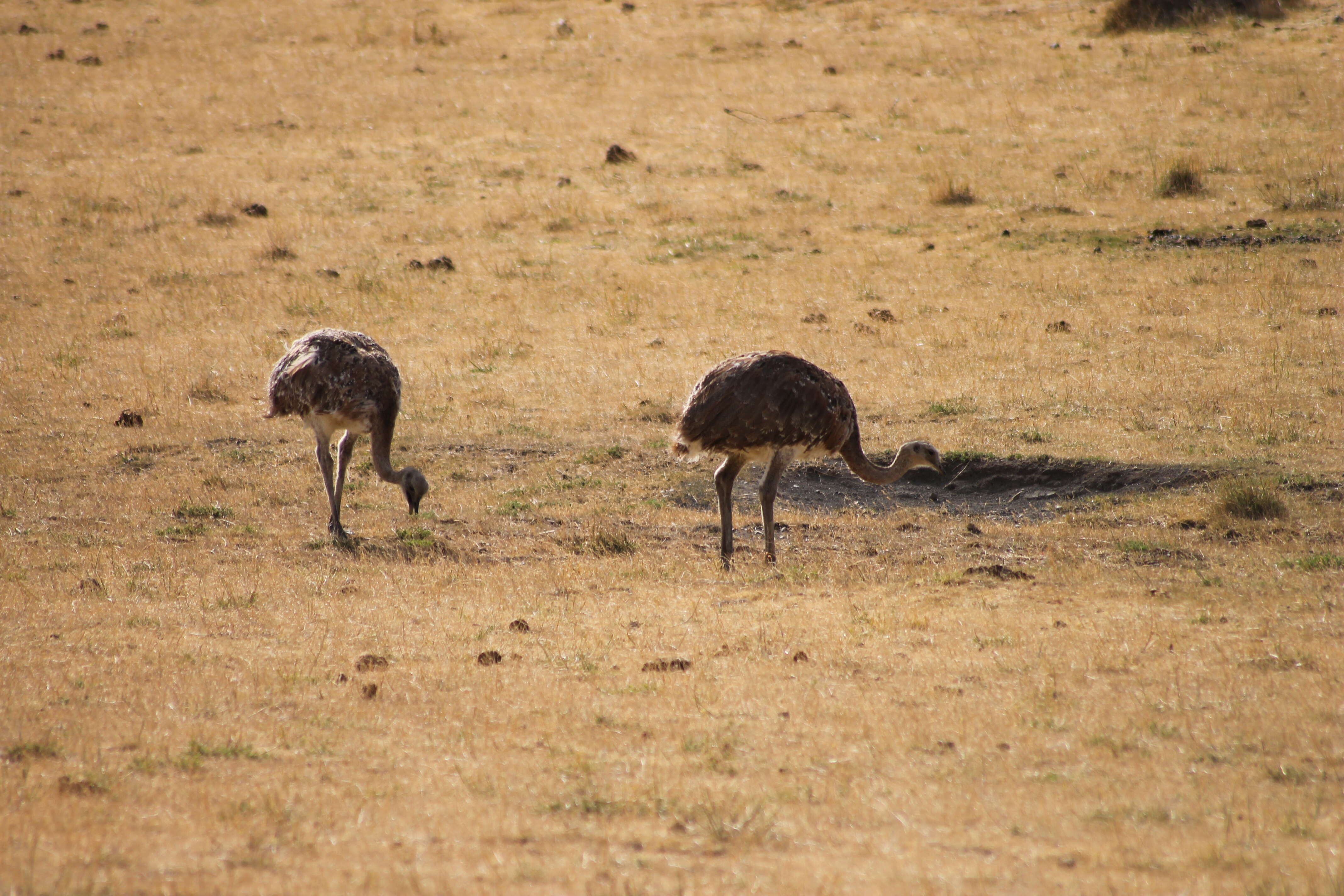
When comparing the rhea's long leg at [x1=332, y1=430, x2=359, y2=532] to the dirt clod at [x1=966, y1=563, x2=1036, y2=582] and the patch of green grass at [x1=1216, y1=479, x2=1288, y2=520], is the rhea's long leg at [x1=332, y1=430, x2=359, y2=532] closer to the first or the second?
the dirt clod at [x1=966, y1=563, x2=1036, y2=582]

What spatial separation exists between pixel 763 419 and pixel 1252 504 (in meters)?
4.67

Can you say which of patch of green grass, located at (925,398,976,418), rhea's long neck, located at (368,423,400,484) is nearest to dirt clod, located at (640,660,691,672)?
rhea's long neck, located at (368,423,400,484)

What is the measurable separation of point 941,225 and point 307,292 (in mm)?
10886

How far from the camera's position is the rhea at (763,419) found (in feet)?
38.0

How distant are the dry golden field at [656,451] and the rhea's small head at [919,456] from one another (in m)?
0.67

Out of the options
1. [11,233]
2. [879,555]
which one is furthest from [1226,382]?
[11,233]

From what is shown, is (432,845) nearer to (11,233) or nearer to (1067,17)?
(11,233)

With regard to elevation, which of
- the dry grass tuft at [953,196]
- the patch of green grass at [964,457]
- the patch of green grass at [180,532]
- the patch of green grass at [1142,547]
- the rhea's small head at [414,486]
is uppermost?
the dry grass tuft at [953,196]

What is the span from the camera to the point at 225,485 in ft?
47.0

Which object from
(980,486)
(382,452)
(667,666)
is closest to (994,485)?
(980,486)

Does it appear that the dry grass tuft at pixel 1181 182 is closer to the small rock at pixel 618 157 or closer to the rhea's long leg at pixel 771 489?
the small rock at pixel 618 157

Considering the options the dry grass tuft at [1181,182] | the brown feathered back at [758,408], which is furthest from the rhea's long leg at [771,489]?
the dry grass tuft at [1181,182]

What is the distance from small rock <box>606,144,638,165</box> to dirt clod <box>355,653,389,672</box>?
766 inches

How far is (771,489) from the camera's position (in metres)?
11.9
